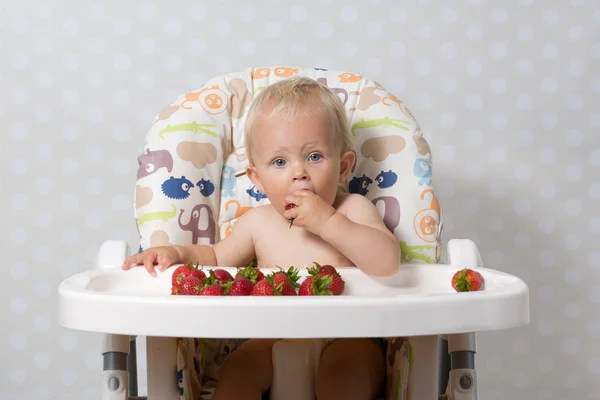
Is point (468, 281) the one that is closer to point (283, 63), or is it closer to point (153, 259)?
point (153, 259)

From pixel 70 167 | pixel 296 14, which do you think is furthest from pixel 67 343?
pixel 296 14

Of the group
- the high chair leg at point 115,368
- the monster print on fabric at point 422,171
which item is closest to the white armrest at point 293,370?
the high chair leg at point 115,368

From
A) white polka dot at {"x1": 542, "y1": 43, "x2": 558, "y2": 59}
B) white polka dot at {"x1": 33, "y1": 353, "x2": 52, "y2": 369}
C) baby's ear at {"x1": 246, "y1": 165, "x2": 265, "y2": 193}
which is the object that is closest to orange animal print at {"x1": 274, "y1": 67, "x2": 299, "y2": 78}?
baby's ear at {"x1": 246, "y1": 165, "x2": 265, "y2": 193}

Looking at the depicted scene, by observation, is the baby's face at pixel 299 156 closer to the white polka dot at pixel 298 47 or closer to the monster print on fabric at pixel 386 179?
the monster print on fabric at pixel 386 179

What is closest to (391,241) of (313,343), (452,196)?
(313,343)

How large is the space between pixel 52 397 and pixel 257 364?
127cm

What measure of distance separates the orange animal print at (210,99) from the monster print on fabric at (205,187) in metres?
0.14

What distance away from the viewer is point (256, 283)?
46.2 inches

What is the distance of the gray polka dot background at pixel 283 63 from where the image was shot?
2250mm

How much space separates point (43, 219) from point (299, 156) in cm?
116

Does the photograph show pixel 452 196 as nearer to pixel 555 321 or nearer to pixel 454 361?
pixel 555 321

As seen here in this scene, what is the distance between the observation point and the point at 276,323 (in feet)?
3.12

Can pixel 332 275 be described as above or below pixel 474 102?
below

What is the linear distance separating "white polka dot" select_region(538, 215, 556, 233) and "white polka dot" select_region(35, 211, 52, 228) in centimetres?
134
